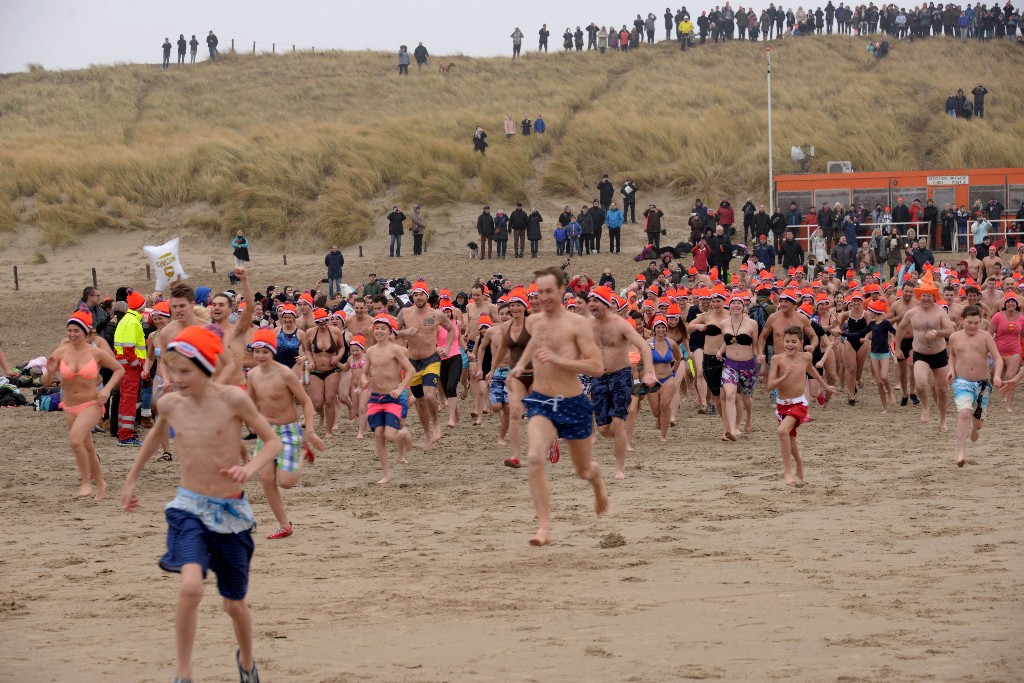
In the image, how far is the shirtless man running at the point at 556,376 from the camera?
878 cm

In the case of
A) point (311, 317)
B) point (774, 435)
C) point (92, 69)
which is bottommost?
point (774, 435)

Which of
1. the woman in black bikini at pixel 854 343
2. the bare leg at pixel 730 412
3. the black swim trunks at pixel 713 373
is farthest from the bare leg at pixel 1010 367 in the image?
the black swim trunks at pixel 713 373

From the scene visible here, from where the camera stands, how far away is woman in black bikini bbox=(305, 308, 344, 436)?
15.5m

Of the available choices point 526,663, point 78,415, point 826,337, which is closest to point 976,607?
point 526,663

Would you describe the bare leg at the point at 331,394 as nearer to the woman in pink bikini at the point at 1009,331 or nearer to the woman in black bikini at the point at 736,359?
the woman in black bikini at the point at 736,359

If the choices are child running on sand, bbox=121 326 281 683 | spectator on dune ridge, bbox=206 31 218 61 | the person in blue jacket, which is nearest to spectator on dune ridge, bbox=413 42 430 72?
spectator on dune ridge, bbox=206 31 218 61

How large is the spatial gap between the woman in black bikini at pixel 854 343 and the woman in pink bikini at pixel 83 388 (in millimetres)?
10436

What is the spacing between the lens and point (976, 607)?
6.96 metres

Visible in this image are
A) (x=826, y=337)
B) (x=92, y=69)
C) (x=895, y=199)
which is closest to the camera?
(x=826, y=337)

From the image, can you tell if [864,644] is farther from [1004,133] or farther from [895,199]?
[1004,133]

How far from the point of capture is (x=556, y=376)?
885cm

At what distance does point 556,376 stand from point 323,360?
7.10m

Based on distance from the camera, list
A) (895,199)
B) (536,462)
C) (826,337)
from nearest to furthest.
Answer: (536,462) → (826,337) → (895,199)

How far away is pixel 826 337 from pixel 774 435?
2452 millimetres
